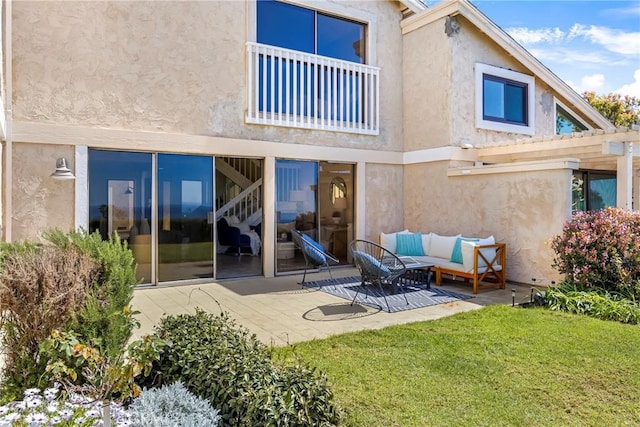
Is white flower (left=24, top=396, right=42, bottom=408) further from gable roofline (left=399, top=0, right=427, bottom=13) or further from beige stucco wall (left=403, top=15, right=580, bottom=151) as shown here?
gable roofline (left=399, top=0, right=427, bottom=13)

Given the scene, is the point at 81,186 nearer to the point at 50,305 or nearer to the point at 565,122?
the point at 50,305

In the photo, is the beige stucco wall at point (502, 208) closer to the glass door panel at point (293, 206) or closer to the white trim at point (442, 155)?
the white trim at point (442, 155)

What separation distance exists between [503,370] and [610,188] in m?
11.0

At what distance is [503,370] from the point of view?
159 inches

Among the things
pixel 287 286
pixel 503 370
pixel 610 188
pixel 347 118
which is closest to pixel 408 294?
pixel 287 286

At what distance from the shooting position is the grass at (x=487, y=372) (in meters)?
3.22

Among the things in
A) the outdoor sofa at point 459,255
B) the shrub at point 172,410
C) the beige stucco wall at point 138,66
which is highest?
the beige stucco wall at point 138,66

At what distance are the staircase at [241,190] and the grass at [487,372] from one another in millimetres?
4680

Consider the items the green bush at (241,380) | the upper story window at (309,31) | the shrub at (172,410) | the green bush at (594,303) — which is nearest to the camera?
the shrub at (172,410)

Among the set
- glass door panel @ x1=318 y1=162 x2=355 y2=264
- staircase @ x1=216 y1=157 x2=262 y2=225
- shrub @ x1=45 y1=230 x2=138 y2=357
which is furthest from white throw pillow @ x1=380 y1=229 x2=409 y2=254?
shrub @ x1=45 y1=230 x2=138 y2=357

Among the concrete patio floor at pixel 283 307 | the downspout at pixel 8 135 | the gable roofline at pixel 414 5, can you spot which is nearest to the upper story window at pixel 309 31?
the gable roofline at pixel 414 5

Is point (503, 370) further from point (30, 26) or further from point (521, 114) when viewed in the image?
point (521, 114)

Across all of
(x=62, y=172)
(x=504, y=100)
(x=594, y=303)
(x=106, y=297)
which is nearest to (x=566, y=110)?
(x=504, y=100)

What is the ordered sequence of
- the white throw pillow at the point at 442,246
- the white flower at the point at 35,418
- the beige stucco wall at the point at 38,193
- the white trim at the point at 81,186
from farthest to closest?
1. the white throw pillow at the point at 442,246
2. the white trim at the point at 81,186
3. the beige stucco wall at the point at 38,193
4. the white flower at the point at 35,418
